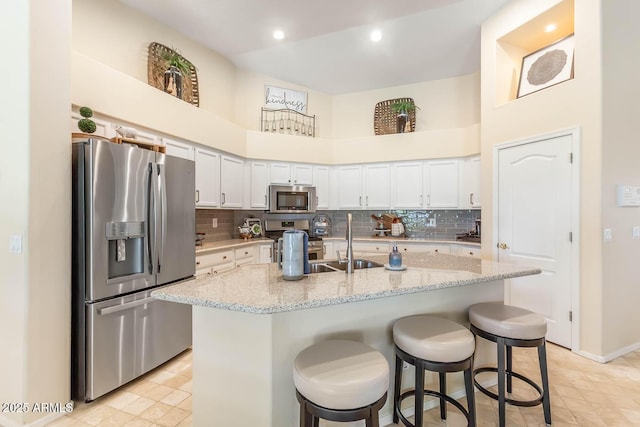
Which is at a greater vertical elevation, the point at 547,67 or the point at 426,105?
the point at 426,105

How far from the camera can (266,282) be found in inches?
61.9

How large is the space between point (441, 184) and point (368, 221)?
55.8 inches

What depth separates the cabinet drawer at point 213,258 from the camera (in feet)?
10.7

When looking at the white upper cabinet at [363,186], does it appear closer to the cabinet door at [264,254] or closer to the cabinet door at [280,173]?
the cabinet door at [280,173]

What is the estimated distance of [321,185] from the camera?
16.6 feet

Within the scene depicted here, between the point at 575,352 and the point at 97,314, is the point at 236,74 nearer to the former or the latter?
the point at 97,314

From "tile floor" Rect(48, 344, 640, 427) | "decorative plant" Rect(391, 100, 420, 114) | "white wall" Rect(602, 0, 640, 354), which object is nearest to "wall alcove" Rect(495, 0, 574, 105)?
"white wall" Rect(602, 0, 640, 354)

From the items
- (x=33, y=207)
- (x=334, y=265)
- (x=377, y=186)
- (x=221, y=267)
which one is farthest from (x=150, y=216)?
(x=377, y=186)

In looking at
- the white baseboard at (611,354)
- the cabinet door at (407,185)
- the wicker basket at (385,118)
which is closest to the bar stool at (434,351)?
the white baseboard at (611,354)

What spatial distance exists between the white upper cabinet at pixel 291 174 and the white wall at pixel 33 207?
2.96m

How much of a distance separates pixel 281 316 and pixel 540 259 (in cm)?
287

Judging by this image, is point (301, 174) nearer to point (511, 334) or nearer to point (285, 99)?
point (285, 99)

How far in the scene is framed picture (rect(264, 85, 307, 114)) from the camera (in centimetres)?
488

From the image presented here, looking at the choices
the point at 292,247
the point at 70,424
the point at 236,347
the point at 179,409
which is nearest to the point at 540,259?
the point at 292,247
